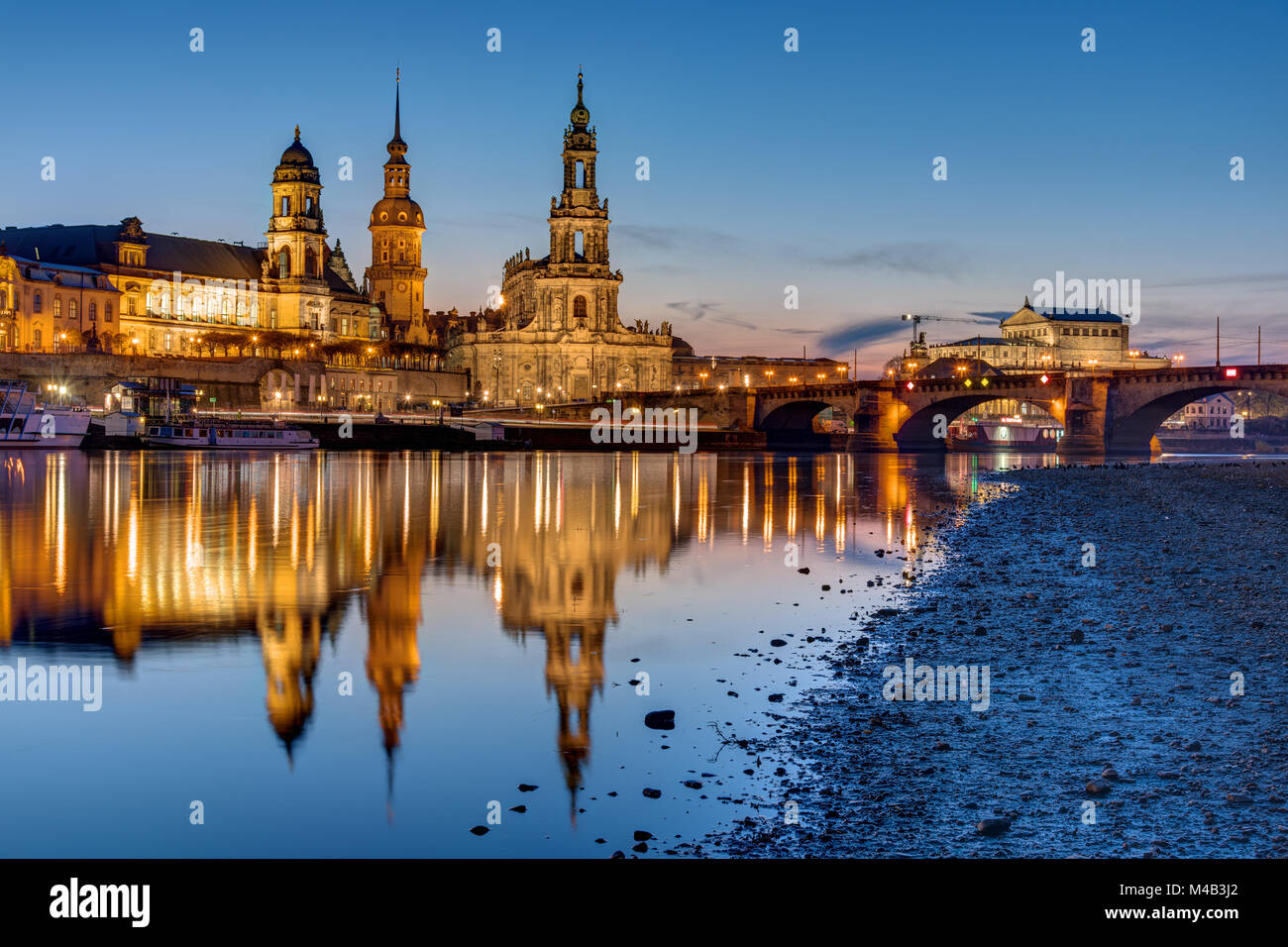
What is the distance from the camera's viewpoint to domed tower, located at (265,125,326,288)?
147625mm

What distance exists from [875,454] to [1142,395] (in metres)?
22.8

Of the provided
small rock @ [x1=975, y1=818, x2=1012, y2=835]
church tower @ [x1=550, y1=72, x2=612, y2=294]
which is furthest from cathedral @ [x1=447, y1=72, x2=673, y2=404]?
small rock @ [x1=975, y1=818, x2=1012, y2=835]

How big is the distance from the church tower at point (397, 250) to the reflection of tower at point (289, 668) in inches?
6184

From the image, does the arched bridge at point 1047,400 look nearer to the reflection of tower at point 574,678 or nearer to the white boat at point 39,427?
the white boat at point 39,427

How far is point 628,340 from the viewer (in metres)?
145

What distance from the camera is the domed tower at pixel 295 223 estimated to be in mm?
147625

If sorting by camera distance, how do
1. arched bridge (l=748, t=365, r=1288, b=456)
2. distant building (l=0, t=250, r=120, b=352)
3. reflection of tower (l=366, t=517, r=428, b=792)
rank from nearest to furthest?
reflection of tower (l=366, t=517, r=428, b=792) < arched bridge (l=748, t=365, r=1288, b=456) < distant building (l=0, t=250, r=120, b=352)

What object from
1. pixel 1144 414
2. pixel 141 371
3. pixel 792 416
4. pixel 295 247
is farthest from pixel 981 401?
pixel 295 247

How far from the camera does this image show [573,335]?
14212 cm

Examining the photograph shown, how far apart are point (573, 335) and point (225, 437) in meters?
63.3

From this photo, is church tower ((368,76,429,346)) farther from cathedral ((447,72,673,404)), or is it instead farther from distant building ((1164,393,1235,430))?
distant building ((1164,393,1235,430))

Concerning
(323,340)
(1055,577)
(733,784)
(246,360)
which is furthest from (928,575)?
(323,340)

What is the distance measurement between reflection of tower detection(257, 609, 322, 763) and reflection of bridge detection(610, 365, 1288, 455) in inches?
3140

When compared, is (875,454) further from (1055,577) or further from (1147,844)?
(1147,844)
